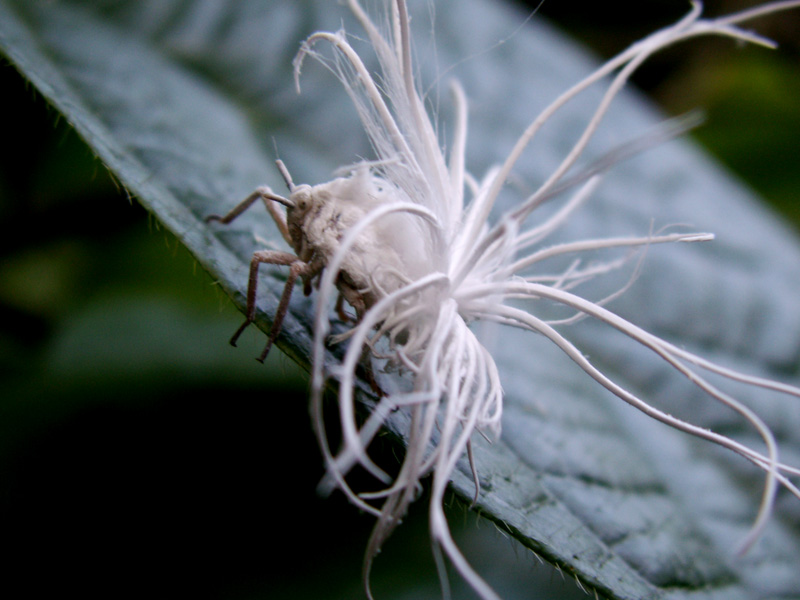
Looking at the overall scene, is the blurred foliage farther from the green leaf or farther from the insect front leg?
the insect front leg

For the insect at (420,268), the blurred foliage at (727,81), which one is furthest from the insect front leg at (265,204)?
the blurred foliage at (727,81)

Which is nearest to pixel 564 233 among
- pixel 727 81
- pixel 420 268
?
pixel 420 268

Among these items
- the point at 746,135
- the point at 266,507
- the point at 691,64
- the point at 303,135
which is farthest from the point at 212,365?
the point at 691,64

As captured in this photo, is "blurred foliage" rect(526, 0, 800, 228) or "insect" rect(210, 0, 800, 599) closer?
"insect" rect(210, 0, 800, 599)

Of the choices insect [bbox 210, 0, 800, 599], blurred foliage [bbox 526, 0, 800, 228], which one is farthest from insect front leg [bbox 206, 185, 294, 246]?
blurred foliage [bbox 526, 0, 800, 228]

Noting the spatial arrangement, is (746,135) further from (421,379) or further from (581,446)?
(421,379)

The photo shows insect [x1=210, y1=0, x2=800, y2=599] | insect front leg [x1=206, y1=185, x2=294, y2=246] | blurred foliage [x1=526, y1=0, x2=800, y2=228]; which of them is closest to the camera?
insect [x1=210, y1=0, x2=800, y2=599]

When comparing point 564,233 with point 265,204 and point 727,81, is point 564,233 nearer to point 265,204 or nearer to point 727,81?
point 265,204

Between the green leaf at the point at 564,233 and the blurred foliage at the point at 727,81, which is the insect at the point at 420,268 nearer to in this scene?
the green leaf at the point at 564,233
